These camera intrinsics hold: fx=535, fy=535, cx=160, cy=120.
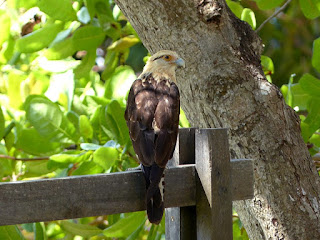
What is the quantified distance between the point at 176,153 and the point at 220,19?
62cm

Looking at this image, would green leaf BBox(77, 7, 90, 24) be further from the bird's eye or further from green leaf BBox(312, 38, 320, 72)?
green leaf BBox(312, 38, 320, 72)

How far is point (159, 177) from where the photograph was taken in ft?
4.89

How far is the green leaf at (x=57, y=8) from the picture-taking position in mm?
2445

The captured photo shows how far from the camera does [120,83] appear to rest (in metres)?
2.67

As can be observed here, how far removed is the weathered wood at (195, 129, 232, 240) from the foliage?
68cm

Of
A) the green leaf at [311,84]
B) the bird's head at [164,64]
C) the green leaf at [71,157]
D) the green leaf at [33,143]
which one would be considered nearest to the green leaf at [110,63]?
the green leaf at [33,143]

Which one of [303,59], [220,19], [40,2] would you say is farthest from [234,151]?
[303,59]

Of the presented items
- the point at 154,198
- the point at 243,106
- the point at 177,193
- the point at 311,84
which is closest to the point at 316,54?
the point at 311,84

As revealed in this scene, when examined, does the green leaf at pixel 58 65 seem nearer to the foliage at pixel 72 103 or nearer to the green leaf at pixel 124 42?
the foliage at pixel 72 103

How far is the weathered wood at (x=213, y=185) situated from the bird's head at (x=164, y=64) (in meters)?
0.48

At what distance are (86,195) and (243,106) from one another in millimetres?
756

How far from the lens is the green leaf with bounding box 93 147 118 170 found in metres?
2.14

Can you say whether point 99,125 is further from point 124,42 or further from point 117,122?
point 124,42

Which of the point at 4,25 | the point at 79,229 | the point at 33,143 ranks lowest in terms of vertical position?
the point at 79,229
